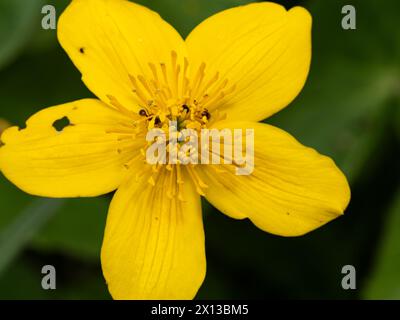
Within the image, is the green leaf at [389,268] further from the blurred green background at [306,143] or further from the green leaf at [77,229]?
the green leaf at [77,229]

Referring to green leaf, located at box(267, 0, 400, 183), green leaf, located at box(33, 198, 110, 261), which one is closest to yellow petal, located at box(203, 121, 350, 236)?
green leaf, located at box(267, 0, 400, 183)

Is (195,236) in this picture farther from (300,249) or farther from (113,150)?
(300,249)

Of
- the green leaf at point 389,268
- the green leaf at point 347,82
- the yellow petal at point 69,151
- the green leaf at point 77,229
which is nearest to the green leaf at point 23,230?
the yellow petal at point 69,151

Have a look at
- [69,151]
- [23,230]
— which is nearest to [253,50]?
[69,151]

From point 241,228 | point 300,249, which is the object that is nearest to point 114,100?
point 241,228

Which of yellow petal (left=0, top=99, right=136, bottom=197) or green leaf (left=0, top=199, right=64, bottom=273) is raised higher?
yellow petal (left=0, top=99, right=136, bottom=197)

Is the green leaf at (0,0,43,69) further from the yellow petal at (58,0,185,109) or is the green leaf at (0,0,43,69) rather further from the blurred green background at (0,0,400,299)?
the yellow petal at (58,0,185,109)

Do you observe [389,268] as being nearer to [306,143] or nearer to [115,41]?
[306,143]
